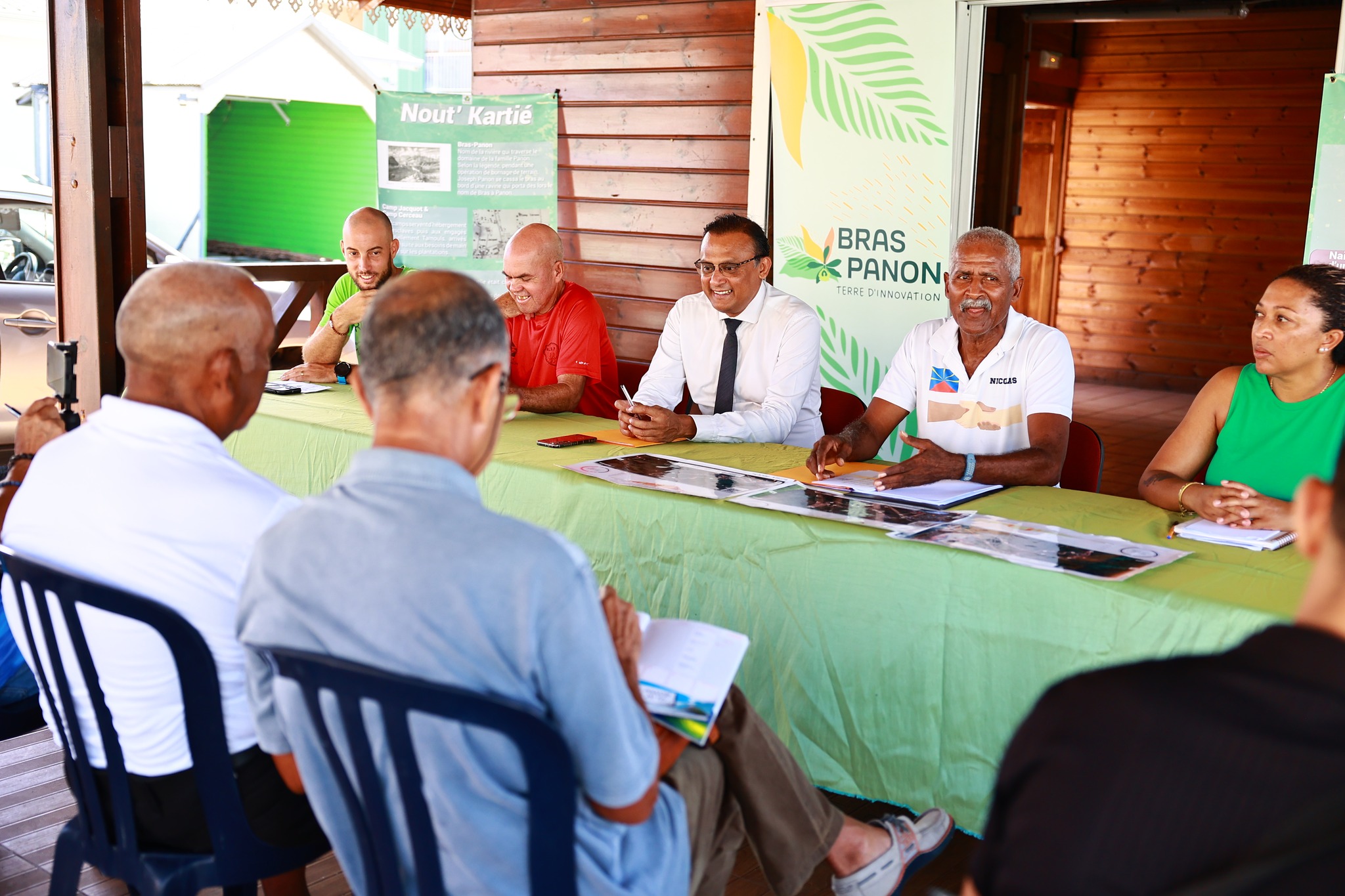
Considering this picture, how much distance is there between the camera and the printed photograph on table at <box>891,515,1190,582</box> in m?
2.00

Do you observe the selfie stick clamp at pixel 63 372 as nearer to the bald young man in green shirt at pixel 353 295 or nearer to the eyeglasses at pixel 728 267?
the bald young man in green shirt at pixel 353 295

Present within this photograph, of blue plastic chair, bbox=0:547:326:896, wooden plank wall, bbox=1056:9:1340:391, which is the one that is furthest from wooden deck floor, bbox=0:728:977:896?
wooden plank wall, bbox=1056:9:1340:391

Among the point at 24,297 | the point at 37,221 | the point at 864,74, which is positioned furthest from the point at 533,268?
the point at 37,221

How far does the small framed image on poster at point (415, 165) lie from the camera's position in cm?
629

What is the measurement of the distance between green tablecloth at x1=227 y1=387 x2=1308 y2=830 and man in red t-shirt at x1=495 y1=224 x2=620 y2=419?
1.04 meters

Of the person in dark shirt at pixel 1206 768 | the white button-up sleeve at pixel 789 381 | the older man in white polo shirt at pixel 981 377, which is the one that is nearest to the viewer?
the person in dark shirt at pixel 1206 768

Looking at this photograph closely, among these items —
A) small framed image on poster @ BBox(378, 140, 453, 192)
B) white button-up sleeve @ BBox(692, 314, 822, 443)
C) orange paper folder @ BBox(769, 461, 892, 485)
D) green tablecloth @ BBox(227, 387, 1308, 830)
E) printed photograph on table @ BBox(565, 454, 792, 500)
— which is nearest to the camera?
green tablecloth @ BBox(227, 387, 1308, 830)

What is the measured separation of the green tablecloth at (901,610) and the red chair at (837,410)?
982mm

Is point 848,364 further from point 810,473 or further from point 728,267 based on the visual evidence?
point 810,473

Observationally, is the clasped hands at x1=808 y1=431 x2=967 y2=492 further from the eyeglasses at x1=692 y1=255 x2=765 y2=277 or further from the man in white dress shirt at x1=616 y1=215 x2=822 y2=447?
the eyeglasses at x1=692 y1=255 x2=765 y2=277

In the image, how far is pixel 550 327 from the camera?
12.8 feet

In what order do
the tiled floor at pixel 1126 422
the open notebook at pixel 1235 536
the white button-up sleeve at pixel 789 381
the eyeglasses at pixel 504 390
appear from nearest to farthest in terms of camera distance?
the eyeglasses at pixel 504 390 → the open notebook at pixel 1235 536 → the white button-up sleeve at pixel 789 381 → the tiled floor at pixel 1126 422

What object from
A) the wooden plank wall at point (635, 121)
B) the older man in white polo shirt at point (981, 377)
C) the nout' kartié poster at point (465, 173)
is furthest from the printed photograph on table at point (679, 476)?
the nout' kartié poster at point (465, 173)

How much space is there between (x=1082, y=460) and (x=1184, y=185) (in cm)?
743
